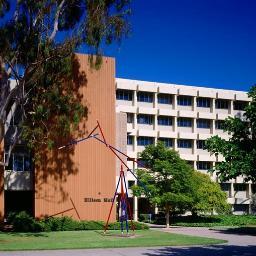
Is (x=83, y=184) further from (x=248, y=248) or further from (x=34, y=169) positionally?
(x=248, y=248)

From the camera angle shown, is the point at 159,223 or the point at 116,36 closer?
the point at 116,36

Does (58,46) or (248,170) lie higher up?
(58,46)

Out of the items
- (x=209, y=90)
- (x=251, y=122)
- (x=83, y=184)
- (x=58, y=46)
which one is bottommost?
(x=83, y=184)

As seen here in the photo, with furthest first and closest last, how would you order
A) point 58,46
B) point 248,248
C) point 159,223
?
point 159,223, point 58,46, point 248,248

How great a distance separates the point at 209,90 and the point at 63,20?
146 ft

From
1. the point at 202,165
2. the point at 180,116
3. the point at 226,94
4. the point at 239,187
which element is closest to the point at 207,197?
the point at 180,116

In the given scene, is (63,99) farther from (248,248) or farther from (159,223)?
(159,223)

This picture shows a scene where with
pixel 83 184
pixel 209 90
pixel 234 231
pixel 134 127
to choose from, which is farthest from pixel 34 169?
pixel 209 90

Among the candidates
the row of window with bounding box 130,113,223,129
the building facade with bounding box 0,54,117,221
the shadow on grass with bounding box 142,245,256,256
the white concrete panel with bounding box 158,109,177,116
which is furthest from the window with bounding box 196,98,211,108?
the shadow on grass with bounding box 142,245,256,256

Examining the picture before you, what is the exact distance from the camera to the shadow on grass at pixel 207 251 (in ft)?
67.9

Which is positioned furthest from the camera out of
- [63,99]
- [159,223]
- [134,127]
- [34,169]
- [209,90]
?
[209,90]

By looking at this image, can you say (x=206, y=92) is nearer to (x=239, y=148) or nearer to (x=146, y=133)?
(x=146, y=133)

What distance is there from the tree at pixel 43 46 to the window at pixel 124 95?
3351 centimetres

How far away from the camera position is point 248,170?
33.3 m
